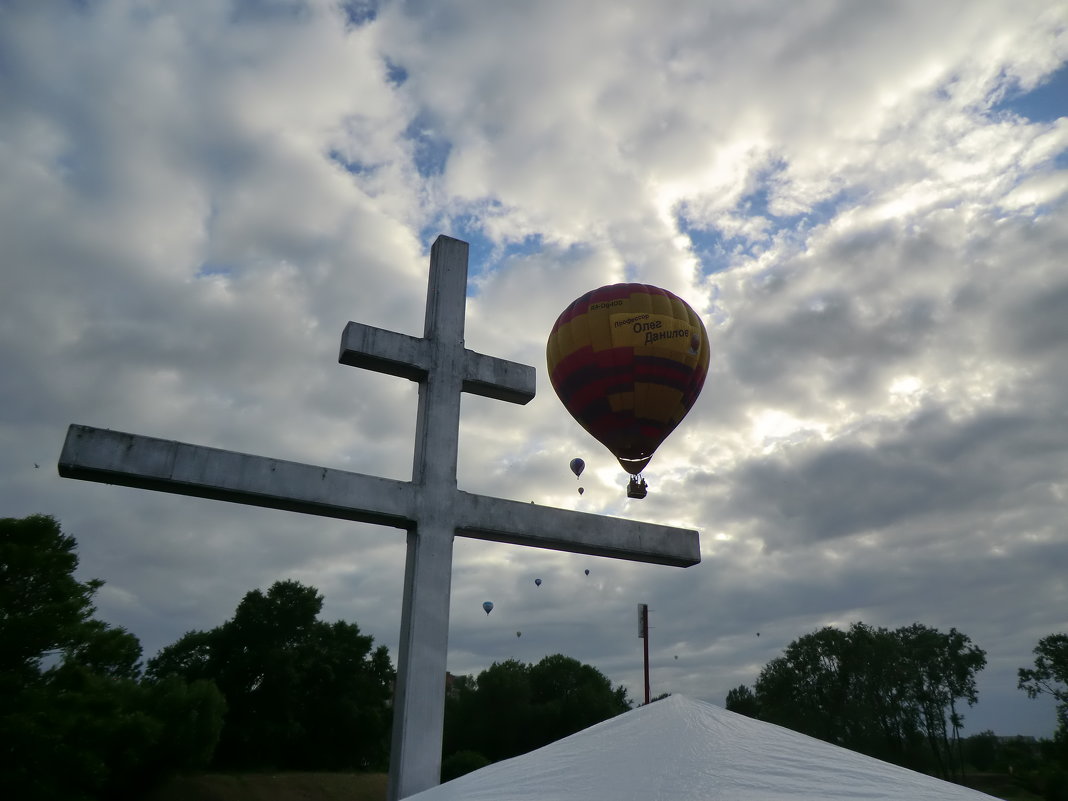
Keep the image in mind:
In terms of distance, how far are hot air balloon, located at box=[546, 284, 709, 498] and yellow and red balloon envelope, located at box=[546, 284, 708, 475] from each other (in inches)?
0.7

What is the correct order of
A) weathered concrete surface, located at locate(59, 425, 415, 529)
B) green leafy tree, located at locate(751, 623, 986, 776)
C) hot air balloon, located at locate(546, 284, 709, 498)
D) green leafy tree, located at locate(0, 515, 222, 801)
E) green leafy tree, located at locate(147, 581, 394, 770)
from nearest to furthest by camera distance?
weathered concrete surface, located at locate(59, 425, 415, 529), hot air balloon, located at locate(546, 284, 709, 498), green leafy tree, located at locate(0, 515, 222, 801), green leafy tree, located at locate(147, 581, 394, 770), green leafy tree, located at locate(751, 623, 986, 776)

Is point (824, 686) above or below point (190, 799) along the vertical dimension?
above

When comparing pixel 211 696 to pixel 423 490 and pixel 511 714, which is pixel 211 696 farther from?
pixel 423 490

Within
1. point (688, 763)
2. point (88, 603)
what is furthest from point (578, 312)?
point (88, 603)

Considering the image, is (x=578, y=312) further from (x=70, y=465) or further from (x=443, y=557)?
(x=70, y=465)

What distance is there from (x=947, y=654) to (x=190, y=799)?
50.3 meters

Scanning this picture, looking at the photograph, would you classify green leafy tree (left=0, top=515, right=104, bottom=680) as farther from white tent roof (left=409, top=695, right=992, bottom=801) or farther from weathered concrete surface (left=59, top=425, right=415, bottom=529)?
white tent roof (left=409, top=695, right=992, bottom=801)

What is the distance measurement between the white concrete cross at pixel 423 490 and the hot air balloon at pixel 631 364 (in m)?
3.52

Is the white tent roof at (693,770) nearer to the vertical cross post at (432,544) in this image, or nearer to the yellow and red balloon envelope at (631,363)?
the vertical cross post at (432,544)

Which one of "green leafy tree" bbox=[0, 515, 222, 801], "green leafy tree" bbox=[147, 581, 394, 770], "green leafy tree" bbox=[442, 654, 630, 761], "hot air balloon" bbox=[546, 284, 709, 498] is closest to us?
"hot air balloon" bbox=[546, 284, 709, 498]

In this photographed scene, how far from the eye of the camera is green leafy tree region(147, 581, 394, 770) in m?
33.5

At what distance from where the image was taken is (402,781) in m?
7.78

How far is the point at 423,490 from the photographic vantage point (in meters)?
8.99

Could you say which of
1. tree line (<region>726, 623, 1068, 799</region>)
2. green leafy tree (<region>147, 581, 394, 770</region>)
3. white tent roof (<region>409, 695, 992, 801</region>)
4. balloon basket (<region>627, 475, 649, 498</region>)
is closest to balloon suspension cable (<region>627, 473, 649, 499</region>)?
balloon basket (<region>627, 475, 649, 498</region>)
